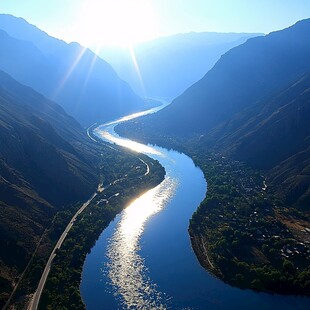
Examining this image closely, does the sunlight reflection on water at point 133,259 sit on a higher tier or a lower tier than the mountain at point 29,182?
lower

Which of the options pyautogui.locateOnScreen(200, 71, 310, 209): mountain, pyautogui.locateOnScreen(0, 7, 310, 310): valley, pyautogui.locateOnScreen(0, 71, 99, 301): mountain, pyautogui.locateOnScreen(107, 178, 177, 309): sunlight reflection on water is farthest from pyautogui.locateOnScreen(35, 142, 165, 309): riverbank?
pyautogui.locateOnScreen(200, 71, 310, 209): mountain

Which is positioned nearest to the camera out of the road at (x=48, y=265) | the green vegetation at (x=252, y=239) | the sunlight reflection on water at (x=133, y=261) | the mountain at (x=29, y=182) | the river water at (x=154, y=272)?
the road at (x=48, y=265)

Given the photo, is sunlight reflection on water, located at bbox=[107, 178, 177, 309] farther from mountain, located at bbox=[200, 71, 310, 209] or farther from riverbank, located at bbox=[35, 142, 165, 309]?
mountain, located at bbox=[200, 71, 310, 209]

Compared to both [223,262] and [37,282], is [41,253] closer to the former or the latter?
[37,282]

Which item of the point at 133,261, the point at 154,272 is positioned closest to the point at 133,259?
the point at 133,261

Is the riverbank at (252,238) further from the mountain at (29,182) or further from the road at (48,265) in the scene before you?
the mountain at (29,182)

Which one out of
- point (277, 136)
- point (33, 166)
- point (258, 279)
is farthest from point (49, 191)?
point (277, 136)

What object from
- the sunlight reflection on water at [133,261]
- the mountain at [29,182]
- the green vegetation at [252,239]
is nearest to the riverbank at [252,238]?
the green vegetation at [252,239]
